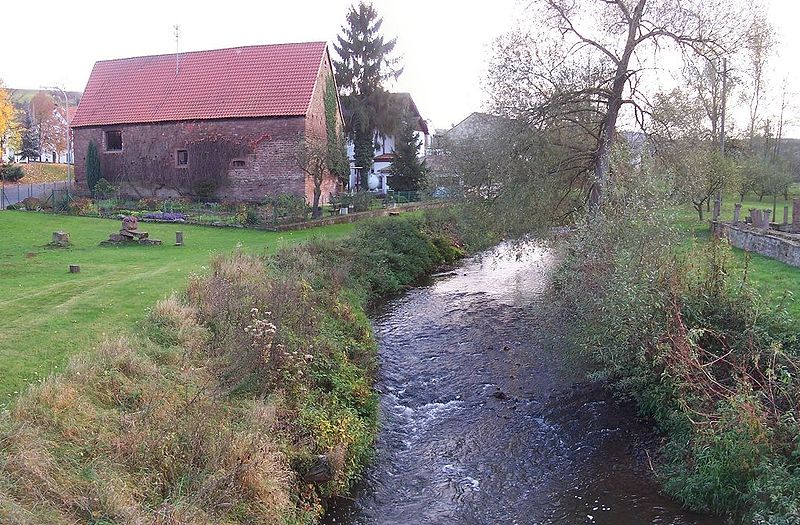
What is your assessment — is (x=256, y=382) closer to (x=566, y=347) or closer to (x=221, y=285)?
(x=221, y=285)

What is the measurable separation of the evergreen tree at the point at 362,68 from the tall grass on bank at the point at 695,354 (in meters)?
32.8

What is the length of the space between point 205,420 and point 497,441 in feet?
15.6

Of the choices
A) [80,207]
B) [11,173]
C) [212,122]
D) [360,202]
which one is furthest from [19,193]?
[360,202]

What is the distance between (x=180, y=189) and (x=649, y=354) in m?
29.4

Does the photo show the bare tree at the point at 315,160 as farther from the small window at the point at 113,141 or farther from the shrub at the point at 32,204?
the small window at the point at 113,141

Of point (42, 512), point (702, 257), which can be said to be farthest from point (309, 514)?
point (702, 257)

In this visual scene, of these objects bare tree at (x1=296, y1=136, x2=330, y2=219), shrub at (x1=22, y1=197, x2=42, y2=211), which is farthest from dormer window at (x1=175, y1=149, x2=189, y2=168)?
bare tree at (x1=296, y1=136, x2=330, y2=219)

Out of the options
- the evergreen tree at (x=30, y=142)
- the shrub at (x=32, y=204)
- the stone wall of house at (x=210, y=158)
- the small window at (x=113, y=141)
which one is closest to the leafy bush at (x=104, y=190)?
the stone wall of house at (x=210, y=158)

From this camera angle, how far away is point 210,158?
32719 mm

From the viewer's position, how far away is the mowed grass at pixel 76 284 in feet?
27.8

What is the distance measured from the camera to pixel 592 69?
54.1ft

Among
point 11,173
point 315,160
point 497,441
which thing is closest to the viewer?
point 497,441

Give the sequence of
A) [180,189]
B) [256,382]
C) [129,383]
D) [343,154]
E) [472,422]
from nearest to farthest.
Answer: [129,383] → [256,382] → [472,422] → [343,154] → [180,189]

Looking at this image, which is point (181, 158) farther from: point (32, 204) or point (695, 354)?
point (695, 354)
